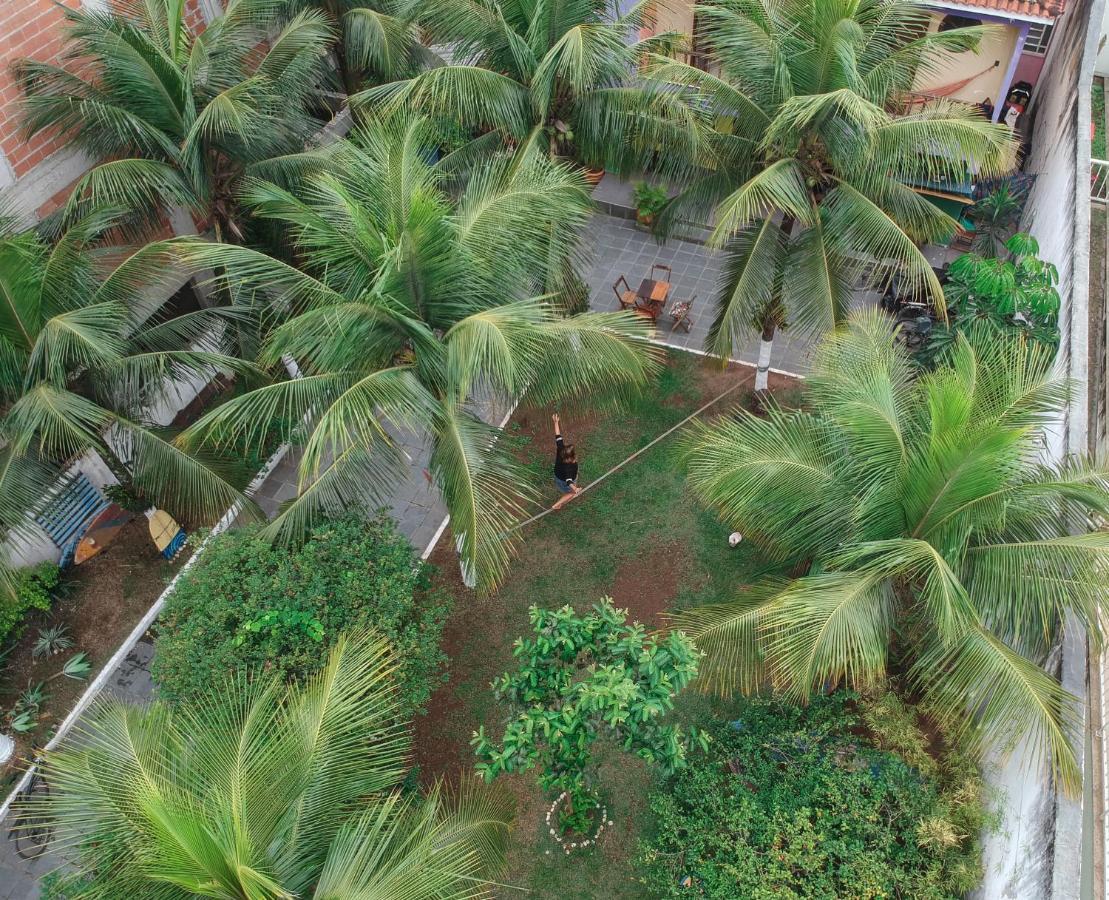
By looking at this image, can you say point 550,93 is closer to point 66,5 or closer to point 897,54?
point 897,54

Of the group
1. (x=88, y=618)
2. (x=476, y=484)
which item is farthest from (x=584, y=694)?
(x=88, y=618)

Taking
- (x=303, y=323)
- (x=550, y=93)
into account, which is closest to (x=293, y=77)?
(x=550, y=93)

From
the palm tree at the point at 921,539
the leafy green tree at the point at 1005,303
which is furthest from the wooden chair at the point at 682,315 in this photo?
the palm tree at the point at 921,539

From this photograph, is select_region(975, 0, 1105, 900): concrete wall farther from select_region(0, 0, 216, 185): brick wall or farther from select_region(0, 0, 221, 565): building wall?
select_region(0, 0, 216, 185): brick wall

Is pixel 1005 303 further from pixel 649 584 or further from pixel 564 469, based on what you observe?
pixel 564 469

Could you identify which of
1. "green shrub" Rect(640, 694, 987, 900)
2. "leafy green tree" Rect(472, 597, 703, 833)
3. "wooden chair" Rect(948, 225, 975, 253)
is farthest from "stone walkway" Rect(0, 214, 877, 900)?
"green shrub" Rect(640, 694, 987, 900)
